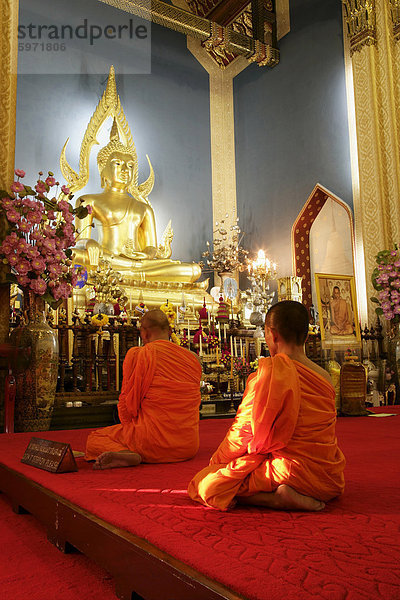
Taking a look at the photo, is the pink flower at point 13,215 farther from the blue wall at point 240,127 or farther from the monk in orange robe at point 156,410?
the blue wall at point 240,127

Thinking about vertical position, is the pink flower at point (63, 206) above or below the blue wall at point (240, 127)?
below

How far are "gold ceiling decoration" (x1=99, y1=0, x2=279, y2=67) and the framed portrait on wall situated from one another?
5996 mm

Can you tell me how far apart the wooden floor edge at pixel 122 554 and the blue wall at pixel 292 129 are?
267 inches

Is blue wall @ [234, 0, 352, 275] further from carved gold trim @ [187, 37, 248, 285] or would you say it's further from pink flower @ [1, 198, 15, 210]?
pink flower @ [1, 198, 15, 210]

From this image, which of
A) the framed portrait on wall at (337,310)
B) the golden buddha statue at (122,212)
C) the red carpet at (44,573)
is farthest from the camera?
the golden buddha statue at (122,212)

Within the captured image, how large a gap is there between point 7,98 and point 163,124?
611cm

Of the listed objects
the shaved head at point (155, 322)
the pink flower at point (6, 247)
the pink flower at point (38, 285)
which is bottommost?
the shaved head at point (155, 322)

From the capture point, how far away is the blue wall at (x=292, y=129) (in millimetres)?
8094

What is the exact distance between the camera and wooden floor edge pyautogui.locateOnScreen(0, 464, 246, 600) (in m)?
1.03

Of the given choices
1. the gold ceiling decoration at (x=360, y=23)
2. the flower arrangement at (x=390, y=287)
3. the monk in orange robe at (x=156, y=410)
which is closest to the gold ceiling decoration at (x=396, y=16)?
the gold ceiling decoration at (x=360, y=23)

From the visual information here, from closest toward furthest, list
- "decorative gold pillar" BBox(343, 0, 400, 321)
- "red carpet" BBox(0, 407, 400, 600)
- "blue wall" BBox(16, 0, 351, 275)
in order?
"red carpet" BBox(0, 407, 400, 600) < "decorative gold pillar" BBox(343, 0, 400, 321) < "blue wall" BBox(16, 0, 351, 275)

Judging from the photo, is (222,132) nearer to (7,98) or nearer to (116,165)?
(116,165)

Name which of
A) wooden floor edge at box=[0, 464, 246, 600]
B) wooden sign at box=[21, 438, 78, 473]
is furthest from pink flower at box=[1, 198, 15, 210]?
wooden floor edge at box=[0, 464, 246, 600]

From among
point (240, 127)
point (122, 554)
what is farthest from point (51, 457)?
point (240, 127)
